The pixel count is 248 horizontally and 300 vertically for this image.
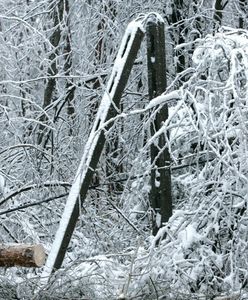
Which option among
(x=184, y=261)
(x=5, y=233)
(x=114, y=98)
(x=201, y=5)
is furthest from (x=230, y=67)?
(x=201, y=5)

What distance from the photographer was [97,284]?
194 inches

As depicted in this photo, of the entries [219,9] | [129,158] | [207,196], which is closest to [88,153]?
[207,196]

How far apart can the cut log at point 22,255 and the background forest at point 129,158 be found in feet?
0.63

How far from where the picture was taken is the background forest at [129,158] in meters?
5.20

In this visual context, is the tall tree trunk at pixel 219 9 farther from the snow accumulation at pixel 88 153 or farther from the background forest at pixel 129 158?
the snow accumulation at pixel 88 153

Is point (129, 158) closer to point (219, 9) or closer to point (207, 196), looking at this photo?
point (219, 9)

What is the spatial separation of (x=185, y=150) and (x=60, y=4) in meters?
4.15

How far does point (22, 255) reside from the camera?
16.3ft

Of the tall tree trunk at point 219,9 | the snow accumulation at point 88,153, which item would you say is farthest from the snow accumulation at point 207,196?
the tall tree trunk at point 219,9

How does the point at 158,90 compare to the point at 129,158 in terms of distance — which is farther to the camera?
the point at 129,158

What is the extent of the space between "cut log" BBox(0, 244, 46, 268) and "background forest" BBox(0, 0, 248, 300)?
0.63 feet

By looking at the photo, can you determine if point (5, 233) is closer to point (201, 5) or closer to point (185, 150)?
point (185, 150)

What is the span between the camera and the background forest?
5199mm

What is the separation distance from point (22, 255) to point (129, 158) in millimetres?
4244
